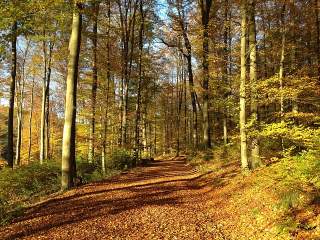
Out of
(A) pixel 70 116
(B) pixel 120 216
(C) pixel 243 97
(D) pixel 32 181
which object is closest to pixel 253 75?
(C) pixel 243 97

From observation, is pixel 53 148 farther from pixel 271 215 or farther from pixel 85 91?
pixel 271 215

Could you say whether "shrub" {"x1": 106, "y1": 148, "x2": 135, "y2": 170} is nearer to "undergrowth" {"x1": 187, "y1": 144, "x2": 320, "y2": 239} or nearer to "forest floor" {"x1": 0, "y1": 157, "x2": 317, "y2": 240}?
"forest floor" {"x1": 0, "y1": 157, "x2": 317, "y2": 240}

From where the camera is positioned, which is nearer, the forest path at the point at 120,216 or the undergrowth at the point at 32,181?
the forest path at the point at 120,216

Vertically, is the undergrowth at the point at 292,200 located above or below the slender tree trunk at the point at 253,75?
below

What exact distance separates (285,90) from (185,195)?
16.5ft

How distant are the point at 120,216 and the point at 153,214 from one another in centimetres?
93

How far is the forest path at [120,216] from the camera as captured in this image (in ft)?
27.0

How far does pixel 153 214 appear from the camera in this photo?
32.7ft

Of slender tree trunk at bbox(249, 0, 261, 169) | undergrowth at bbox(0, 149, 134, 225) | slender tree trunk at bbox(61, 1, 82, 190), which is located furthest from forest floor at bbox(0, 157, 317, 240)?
undergrowth at bbox(0, 149, 134, 225)

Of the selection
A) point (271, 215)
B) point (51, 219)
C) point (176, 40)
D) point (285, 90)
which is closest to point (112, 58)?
point (176, 40)

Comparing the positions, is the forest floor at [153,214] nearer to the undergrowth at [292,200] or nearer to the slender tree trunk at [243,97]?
the undergrowth at [292,200]

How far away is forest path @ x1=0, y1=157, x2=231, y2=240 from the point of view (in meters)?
8.22

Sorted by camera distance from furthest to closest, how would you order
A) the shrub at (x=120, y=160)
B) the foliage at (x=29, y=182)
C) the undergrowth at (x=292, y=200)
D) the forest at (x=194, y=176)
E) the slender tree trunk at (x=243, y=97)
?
the shrub at (x=120, y=160) → the foliage at (x=29, y=182) → the slender tree trunk at (x=243, y=97) → the forest at (x=194, y=176) → the undergrowth at (x=292, y=200)

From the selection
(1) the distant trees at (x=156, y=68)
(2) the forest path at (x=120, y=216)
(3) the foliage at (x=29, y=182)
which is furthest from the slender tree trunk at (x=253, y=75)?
(3) the foliage at (x=29, y=182)
